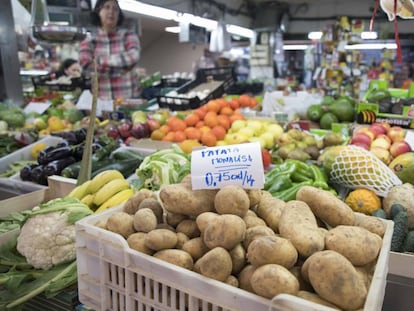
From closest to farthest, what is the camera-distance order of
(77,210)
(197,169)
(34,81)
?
(197,169)
(77,210)
(34,81)

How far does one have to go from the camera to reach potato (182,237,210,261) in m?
0.99

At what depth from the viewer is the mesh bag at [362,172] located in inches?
70.1

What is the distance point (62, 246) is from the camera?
1.41 m

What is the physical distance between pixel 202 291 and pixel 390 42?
1102 centimetres

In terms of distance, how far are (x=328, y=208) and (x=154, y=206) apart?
52 centimetres

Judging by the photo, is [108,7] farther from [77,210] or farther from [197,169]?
[197,169]

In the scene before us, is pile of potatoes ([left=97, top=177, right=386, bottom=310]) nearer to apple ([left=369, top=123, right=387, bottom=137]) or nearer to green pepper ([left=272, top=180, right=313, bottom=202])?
green pepper ([left=272, top=180, right=313, bottom=202])

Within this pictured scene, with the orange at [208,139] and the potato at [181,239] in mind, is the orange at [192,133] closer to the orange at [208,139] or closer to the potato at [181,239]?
the orange at [208,139]

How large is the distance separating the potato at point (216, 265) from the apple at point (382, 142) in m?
1.74

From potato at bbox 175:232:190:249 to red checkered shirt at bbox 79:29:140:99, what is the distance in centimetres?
437

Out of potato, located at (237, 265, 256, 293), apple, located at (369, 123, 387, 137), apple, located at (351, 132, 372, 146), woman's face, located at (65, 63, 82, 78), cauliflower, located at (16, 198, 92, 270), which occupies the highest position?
woman's face, located at (65, 63, 82, 78)

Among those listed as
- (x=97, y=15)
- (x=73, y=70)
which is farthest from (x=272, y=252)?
(x=73, y=70)

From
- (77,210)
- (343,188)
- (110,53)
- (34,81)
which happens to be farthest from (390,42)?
(77,210)

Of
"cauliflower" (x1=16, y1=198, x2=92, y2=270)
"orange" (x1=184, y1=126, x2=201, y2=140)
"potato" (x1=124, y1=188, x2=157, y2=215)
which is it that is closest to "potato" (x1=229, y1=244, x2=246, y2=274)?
"potato" (x1=124, y1=188, x2=157, y2=215)
